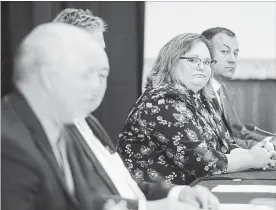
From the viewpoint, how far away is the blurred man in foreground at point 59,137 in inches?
43.0

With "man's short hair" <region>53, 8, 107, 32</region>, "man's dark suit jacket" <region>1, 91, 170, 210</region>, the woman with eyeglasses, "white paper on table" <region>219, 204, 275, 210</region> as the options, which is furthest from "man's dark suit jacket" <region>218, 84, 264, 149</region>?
"man's dark suit jacket" <region>1, 91, 170, 210</region>

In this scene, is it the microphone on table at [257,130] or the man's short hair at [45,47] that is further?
the microphone on table at [257,130]

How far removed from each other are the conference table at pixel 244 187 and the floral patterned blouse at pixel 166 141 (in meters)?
0.03

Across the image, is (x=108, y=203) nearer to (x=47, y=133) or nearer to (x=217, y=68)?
(x=47, y=133)

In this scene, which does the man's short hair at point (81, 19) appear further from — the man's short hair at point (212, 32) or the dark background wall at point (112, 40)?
the man's short hair at point (212, 32)

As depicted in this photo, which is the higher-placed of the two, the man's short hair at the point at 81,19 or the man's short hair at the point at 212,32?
the man's short hair at the point at 81,19

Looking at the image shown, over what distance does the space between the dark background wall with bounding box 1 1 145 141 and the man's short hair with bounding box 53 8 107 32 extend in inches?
0.8

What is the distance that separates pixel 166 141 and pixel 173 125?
5cm

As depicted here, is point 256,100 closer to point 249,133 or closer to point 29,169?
point 249,133

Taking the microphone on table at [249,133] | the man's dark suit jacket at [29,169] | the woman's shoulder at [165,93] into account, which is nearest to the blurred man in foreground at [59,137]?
the man's dark suit jacket at [29,169]

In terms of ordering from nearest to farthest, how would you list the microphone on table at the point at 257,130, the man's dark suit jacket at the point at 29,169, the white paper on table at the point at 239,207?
the man's dark suit jacket at the point at 29,169 → the white paper on table at the point at 239,207 → the microphone on table at the point at 257,130

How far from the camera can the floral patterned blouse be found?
1297mm

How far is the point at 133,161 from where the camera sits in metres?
1.30

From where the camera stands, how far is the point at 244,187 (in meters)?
1.30
